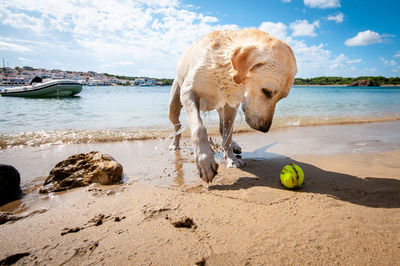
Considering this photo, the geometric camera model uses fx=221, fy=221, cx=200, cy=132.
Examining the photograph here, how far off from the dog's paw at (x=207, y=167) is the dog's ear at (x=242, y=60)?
1.09 metres

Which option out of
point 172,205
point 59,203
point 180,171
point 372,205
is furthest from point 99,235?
point 372,205

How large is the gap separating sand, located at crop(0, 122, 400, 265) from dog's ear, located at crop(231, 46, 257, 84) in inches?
59.5

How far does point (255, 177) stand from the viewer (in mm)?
3516

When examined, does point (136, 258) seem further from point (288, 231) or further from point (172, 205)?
point (288, 231)

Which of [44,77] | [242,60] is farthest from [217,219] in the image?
[44,77]

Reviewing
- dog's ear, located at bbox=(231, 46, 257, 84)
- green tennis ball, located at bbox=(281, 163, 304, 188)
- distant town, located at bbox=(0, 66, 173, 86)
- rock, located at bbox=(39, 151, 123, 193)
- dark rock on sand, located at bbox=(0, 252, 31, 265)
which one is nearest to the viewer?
dark rock on sand, located at bbox=(0, 252, 31, 265)

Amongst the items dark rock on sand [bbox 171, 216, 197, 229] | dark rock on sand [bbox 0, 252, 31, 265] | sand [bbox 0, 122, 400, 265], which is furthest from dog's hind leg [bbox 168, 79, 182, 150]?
dark rock on sand [bbox 0, 252, 31, 265]

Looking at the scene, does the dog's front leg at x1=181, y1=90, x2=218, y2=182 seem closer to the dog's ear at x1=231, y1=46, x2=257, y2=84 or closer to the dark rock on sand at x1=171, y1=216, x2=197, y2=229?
the dark rock on sand at x1=171, y1=216, x2=197, y2=229

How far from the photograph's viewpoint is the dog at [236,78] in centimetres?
271

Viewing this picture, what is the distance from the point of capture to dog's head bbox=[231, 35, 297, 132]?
2.69 metres

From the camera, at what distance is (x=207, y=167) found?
2.68 m

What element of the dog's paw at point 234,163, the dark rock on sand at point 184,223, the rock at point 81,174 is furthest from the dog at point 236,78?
the rock at point 81,174

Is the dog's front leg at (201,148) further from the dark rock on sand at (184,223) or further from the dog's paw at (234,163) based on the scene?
the dog's paw at (234,163)

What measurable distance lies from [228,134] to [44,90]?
86.2ft
